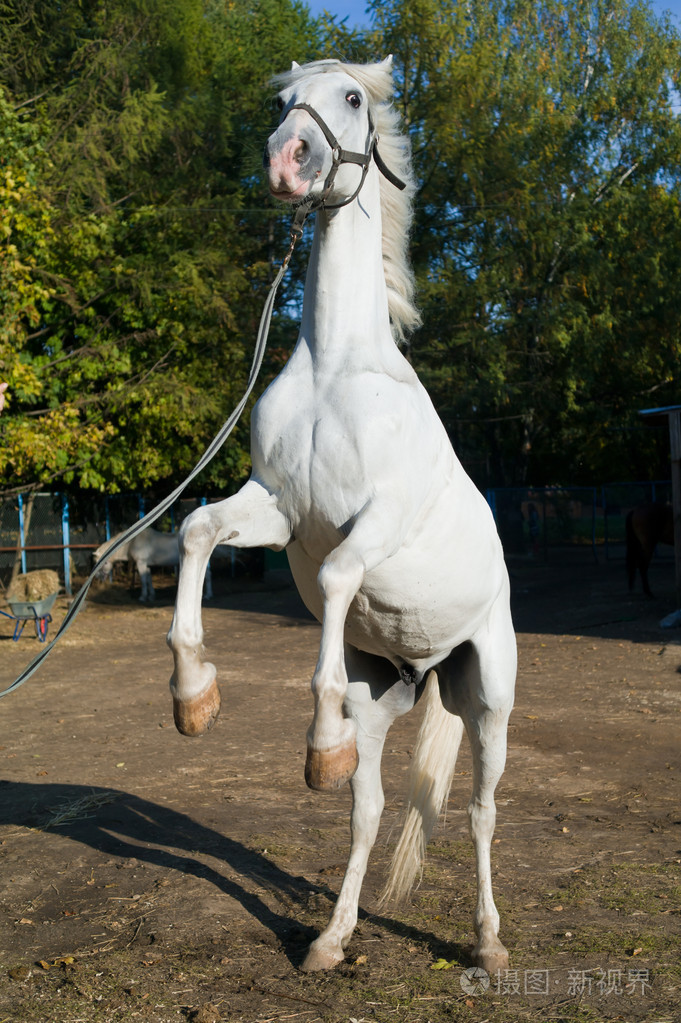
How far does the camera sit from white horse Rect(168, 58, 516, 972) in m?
2.56

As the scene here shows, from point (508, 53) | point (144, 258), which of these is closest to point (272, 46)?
point (508, 53)

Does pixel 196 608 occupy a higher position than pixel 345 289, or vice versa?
pixel 345 289

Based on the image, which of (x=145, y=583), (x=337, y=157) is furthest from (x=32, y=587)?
(x=337, y=157)

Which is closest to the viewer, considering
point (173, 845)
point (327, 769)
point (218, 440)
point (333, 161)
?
point (327, 769)

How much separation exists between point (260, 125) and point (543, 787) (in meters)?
20.3

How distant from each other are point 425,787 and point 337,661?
5.00 feet

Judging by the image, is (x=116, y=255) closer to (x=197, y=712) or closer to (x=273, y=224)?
(x=273, y=224)

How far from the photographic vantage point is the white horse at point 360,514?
2.56 metres

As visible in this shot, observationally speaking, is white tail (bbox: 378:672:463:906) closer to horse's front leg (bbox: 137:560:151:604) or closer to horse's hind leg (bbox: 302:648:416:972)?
horse's hind leg (bbox: 302:648:416:972)

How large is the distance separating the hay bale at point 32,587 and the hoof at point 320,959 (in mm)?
11854

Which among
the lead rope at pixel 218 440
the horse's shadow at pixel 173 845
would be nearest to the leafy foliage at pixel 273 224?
the horse's shadow at pixel 173 845

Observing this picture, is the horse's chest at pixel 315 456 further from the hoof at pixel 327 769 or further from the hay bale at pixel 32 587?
the hay bale at pixel 32 587

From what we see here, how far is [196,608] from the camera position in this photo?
256 centimetres

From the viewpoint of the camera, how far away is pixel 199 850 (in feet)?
14.6
